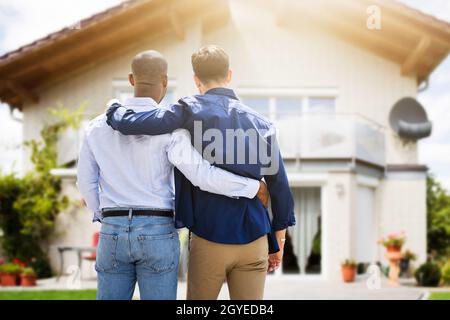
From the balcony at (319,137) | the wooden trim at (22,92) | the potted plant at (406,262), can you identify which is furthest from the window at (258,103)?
the wooden trim at (22,92)

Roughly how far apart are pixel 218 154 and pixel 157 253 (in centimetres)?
42

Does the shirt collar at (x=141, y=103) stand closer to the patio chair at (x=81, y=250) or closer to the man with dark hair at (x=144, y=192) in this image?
the man with dark hair at (x=144, y=192)

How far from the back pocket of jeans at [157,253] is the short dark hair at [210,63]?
63 cm

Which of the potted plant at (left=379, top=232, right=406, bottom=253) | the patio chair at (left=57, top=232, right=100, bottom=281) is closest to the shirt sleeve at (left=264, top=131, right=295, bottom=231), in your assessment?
the patio chair at (left=57, top=232, right=100, bottom=281)

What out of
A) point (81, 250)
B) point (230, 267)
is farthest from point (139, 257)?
point (81, 250)

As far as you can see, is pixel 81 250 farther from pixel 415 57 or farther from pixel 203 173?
pixel 203 173

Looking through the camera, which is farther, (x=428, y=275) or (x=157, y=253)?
(x=428, y=275)

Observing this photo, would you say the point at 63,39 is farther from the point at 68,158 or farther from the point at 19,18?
the point at 19,18

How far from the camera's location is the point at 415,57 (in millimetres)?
12359

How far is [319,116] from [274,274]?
9.57 ft

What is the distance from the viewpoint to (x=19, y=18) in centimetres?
454

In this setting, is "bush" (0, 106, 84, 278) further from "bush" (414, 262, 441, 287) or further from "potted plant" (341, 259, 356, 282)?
Result: "bush" (414, 262, 441, 287)

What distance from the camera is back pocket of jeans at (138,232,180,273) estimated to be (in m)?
2.40
